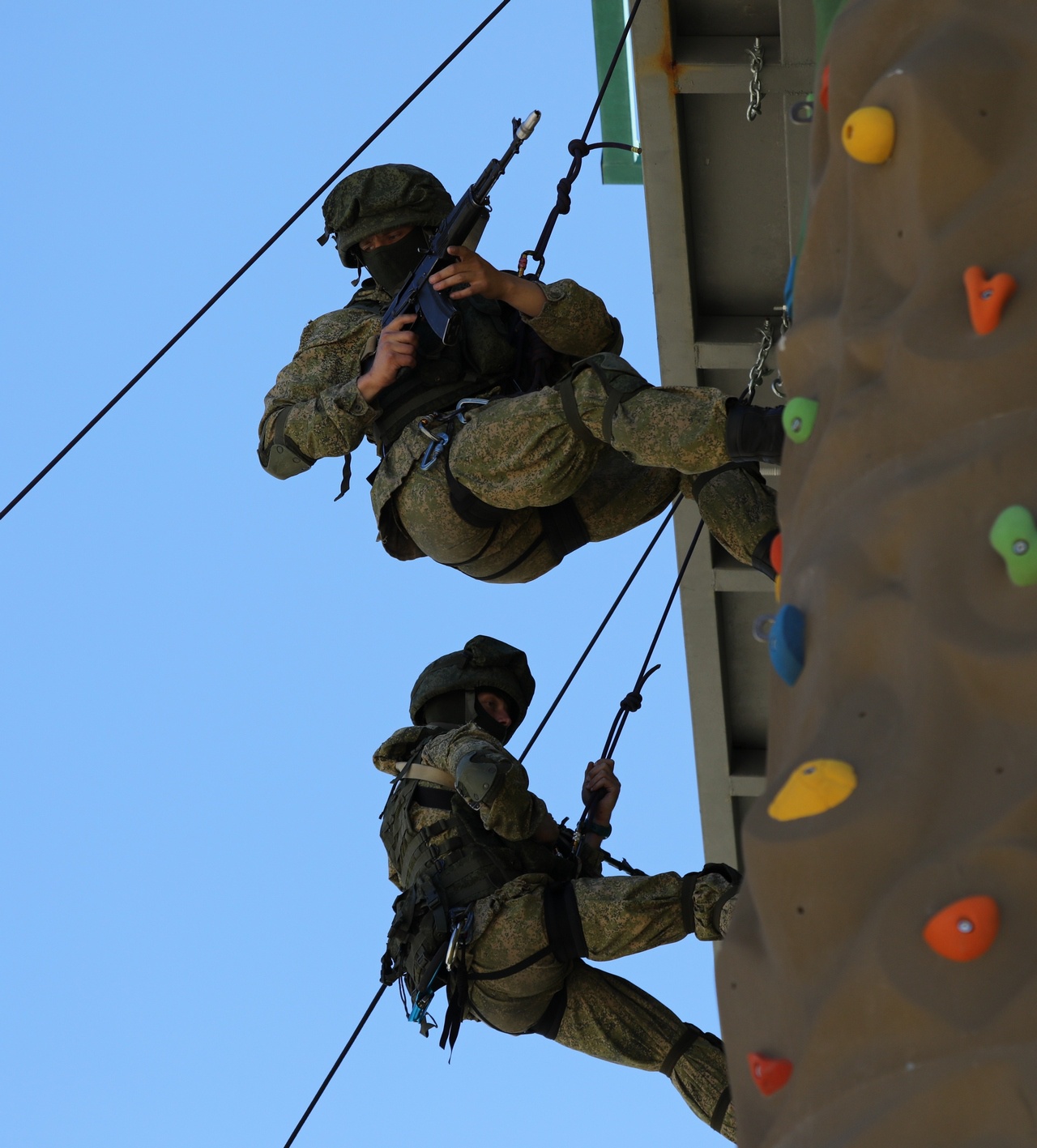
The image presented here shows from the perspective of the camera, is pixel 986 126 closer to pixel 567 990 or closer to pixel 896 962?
pixel 896 962

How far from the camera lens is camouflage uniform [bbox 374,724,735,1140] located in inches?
258

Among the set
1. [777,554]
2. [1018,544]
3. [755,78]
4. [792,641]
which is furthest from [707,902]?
[1018,544]

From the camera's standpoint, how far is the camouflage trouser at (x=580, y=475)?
5676 millimetres

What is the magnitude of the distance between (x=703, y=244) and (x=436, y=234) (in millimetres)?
2413

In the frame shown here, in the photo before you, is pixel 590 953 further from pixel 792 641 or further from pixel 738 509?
pixel 792 641

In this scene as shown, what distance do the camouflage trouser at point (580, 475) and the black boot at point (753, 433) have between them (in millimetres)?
43

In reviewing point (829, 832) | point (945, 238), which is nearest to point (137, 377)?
point (945, 238)

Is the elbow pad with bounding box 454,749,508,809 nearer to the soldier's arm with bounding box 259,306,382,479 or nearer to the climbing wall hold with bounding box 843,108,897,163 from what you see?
the soldier's arm with bounding box 259,306,382,479

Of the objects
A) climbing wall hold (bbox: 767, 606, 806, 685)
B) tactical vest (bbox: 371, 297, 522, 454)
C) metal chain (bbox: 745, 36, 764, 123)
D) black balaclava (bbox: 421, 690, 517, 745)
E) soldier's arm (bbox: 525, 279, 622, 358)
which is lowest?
climbing wall hold (bbox: 767, 606, 806, 685)

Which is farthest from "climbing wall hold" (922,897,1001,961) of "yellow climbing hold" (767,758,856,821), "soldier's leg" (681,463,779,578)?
"soldier's leg" (681,463,779,578)

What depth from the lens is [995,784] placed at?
2818 millimetres

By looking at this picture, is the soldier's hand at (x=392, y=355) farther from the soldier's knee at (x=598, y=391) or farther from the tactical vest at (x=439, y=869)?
the tactical vest at (x=439, y=869)

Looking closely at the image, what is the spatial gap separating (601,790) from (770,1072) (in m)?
4.53

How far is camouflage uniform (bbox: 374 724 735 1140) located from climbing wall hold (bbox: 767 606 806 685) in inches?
126
